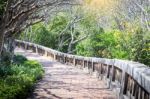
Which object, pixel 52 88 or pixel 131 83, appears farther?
pixel 52 88

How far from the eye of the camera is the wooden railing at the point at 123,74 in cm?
654

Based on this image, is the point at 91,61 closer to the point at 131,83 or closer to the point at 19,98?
the point at 19,98

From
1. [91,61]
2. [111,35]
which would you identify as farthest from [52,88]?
[111,35]

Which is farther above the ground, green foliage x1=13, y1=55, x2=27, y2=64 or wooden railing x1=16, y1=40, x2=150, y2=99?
wooden railing x1=16, y1=40, x2=150, y2=99

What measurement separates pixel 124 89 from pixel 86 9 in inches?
1315

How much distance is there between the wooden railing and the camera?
6539 mm

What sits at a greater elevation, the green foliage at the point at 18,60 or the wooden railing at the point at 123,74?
the wooden railing at the point at 123,74

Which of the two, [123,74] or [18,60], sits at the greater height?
[123,74]

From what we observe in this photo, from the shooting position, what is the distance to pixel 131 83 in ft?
26.7

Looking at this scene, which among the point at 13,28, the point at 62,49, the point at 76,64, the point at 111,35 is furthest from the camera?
the point at 62,49

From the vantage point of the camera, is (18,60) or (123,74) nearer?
(123,74)

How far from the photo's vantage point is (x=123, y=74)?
9.04 meters

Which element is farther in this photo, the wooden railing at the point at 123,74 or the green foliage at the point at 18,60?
the green foliage at the point at 18,60

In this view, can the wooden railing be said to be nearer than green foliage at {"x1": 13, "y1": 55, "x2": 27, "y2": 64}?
Yes
